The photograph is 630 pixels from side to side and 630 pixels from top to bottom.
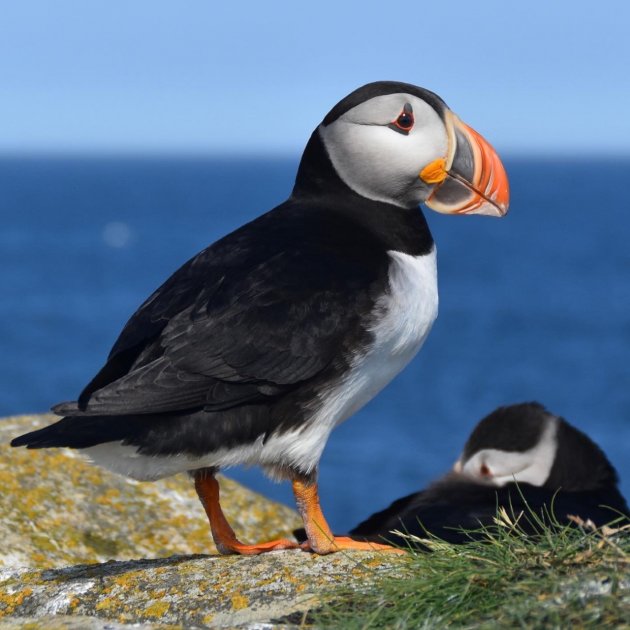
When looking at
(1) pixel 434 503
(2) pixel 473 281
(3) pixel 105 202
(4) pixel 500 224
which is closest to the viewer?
(1) pixel 434 503

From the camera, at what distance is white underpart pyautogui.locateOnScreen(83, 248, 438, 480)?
4.96 m

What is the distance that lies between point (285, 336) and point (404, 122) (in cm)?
130

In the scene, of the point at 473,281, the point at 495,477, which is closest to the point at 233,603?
the point at 495,477

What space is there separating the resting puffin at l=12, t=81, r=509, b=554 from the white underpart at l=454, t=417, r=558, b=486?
0.95m

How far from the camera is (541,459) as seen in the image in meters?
6.12

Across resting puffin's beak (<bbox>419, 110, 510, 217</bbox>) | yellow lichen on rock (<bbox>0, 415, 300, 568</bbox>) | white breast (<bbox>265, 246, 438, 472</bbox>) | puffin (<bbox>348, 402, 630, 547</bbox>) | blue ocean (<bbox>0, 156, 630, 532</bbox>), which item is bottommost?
blue ocean (<bbox>0, 156, 630, 532</bbox>)

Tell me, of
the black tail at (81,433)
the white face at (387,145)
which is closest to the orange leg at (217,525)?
the black tail at (81,433)

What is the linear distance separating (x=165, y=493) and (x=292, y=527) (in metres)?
0.71

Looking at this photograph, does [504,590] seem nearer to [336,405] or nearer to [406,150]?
[336,405]

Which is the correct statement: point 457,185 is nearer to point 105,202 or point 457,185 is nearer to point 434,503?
point 434,503

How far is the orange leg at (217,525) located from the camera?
5.29 metres

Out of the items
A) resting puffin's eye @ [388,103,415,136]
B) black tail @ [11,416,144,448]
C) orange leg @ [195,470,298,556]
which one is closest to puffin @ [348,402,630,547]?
orange leg @ [195,470,298,556]

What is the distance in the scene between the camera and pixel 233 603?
4.20 metres

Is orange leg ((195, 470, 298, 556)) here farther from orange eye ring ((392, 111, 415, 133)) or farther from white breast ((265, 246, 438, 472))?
orange eye ring ((392, 111, 415, 133))
